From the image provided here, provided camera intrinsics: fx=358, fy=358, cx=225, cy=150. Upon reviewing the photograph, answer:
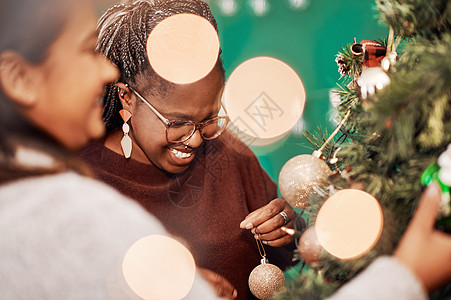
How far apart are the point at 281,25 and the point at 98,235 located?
1.01 m

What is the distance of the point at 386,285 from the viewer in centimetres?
46

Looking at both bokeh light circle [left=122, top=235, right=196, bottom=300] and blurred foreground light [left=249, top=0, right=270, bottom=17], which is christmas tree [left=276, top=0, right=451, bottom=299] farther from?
blurred foreground light [left=249, top=0, right=270, bottom=17]

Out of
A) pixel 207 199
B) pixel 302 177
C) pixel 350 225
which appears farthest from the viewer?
pixel 207 199

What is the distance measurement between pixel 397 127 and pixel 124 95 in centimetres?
72

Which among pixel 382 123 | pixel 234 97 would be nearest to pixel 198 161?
pixel 234 97

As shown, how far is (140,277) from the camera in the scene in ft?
1.95

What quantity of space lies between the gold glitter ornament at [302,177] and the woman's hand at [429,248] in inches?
10.2

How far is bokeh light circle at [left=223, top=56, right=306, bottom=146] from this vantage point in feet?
4.21

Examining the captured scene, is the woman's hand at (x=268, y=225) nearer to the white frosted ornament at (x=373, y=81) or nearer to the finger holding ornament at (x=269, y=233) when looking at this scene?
the finger holding ornament at (x=269, y=233)

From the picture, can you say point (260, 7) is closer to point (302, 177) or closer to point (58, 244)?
point (302, 177)

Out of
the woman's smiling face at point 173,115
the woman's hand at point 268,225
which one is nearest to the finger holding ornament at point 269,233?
the woman's hand at point 268,225

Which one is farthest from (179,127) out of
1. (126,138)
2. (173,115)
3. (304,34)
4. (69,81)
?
(304,34)

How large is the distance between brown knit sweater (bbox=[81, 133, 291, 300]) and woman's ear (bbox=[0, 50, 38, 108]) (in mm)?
365

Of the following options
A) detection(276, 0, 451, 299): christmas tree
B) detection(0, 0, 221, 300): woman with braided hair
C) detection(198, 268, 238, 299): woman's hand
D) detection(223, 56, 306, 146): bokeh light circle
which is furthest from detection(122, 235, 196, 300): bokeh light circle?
detection(223, 56, 306, 146): bokeh light circle
